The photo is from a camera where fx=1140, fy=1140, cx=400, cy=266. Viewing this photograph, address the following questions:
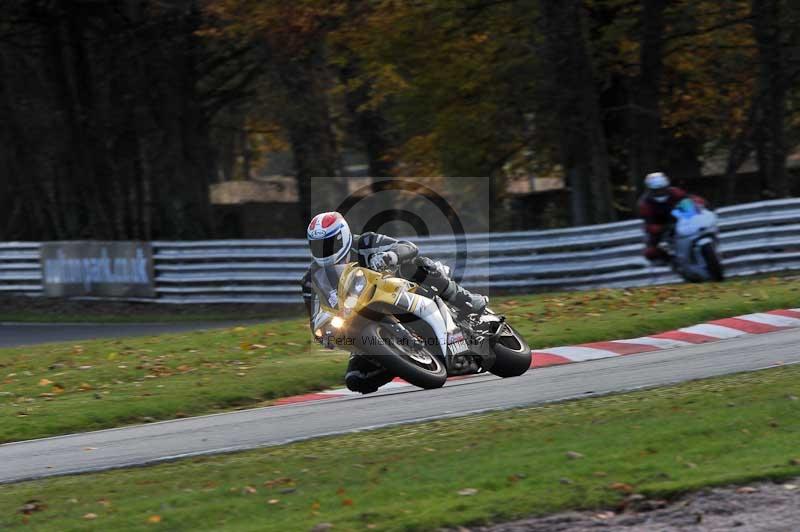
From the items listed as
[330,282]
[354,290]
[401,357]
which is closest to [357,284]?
[354,290]

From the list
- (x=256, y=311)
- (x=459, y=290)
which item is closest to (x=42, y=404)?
(x=459, y=290)

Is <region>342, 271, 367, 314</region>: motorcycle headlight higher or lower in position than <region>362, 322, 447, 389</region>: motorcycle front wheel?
higher

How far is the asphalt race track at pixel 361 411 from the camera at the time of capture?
28.0 feet

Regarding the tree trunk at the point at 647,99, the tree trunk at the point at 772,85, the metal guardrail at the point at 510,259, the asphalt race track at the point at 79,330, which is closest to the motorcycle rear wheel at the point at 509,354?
the metal guardrail at the point at 510,259

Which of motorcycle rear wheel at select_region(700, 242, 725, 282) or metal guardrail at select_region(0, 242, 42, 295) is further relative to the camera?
metal guardrail at select_region(0, 242, 42, 295)

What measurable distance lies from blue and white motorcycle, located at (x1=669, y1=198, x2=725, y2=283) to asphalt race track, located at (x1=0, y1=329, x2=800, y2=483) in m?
5.50

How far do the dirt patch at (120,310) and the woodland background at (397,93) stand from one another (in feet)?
9.77

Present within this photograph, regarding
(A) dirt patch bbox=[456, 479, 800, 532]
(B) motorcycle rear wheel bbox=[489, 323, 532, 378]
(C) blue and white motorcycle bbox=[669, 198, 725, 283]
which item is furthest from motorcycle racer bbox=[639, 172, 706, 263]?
(A) dirt patch bbox=[456, 479, 800, 532]

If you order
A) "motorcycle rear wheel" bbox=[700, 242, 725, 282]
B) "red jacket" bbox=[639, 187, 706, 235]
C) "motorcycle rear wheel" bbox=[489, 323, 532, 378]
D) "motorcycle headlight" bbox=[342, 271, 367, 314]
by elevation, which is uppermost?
"red jacket" bbox=[639, 187, 706, 235]

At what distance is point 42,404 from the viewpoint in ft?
36.1

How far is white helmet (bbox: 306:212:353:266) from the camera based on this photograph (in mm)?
8805

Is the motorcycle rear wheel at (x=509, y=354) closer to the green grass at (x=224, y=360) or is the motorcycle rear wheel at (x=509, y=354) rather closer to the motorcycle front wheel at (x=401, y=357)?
the motorcycle front wheel at (x=401, y=357)

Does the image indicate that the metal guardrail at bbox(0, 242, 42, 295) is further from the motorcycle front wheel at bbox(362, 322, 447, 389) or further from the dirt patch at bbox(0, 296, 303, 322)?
the motorcycle front wheel at bbox(362, 322, 447, 389)

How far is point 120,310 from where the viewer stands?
80.0 ft
